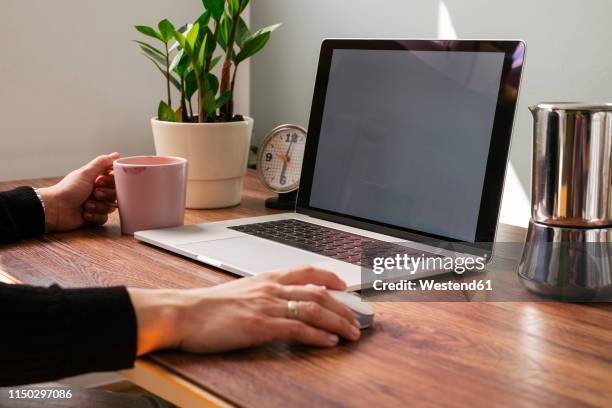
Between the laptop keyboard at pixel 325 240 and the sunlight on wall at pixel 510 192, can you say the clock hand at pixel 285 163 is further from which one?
the sunlight on wall at pixel 510 192

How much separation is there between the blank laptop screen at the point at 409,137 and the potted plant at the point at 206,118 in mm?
203

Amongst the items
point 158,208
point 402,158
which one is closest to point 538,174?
point 402,158

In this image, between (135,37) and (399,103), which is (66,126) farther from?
(399,103)

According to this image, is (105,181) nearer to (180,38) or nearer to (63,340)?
(180,38)

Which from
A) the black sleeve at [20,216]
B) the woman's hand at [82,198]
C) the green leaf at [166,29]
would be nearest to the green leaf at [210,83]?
the green leaf at [166,29]

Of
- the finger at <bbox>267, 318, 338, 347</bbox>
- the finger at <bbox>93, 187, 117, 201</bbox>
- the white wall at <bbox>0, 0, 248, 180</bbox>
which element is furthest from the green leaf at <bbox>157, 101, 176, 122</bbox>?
the finger at <bbox>267, 318, 338, 347</bbox>

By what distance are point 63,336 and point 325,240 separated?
1.64 ft

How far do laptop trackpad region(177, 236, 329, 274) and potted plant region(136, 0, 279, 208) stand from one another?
0.31 m

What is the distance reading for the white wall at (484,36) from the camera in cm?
135

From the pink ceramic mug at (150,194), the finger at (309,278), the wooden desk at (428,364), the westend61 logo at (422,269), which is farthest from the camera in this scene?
the pink ceramic mug at (150,194)

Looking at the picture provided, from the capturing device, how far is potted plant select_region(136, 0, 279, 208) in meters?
1.42

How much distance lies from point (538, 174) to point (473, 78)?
233mm

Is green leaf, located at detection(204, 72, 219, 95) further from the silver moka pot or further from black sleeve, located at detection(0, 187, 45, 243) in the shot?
the silver moka pot

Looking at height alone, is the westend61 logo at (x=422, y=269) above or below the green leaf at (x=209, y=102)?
below
